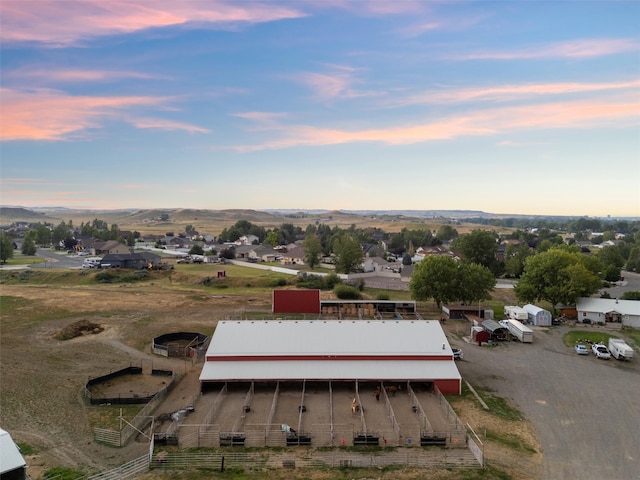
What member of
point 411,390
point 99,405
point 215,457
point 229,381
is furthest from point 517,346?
point 99,405

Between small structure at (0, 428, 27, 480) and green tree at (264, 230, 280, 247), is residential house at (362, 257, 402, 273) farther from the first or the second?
small structure at (0, 428, 27, 480)

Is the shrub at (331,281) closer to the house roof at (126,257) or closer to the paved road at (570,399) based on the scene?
the paved road at (570,399)

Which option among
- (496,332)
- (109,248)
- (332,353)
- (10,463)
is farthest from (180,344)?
(109,248)

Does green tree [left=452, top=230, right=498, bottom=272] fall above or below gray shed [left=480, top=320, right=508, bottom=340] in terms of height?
above

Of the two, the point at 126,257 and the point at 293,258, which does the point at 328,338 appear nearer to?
the point at 126,257

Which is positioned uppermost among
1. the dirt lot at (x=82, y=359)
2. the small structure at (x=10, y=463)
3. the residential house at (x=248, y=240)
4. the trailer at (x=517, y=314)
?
the residential house at (x=248, y=240)

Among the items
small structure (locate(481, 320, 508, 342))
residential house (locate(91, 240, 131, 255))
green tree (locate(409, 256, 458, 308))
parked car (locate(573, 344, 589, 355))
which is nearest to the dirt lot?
small structure (locate(481, 320, 508, 342))

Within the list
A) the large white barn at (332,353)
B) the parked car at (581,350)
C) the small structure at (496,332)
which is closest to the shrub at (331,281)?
the small structure at (496,332)
